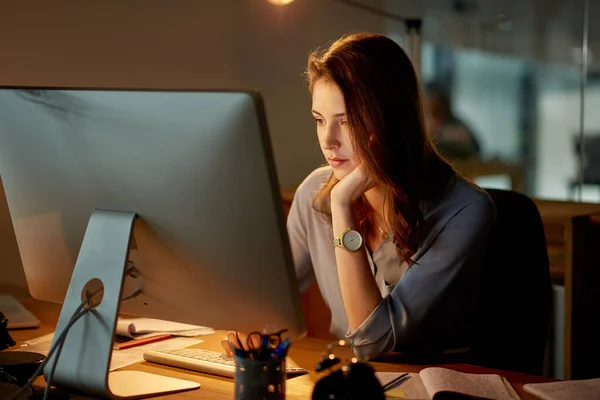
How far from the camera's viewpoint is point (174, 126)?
3.69ft

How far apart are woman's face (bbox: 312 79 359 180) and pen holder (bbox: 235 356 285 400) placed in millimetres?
681

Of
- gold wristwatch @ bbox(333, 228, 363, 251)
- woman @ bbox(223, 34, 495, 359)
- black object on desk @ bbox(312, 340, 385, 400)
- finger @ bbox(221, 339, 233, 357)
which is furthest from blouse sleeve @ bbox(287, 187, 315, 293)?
black object on desk @ bbox(312, 340, 385, 400)

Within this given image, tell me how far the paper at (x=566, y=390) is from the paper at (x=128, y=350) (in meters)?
0.66

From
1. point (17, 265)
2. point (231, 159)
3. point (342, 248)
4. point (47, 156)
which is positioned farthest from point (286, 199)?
point (231, 159)

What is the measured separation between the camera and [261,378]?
114cm

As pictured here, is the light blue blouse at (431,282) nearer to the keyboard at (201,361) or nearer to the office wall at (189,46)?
the keyboard at (201,361)

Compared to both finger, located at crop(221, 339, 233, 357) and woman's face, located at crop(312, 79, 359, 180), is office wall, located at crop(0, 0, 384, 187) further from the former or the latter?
finger, located at crop(221, 339, 233, 357)

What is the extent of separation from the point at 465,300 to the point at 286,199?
1.18 m

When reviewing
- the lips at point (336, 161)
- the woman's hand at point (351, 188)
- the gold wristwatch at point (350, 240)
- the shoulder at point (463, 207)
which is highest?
the lips at point (336, 161)

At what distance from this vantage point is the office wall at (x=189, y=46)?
6.88ft

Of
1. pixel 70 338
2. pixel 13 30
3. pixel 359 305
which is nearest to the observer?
pixel 70 338

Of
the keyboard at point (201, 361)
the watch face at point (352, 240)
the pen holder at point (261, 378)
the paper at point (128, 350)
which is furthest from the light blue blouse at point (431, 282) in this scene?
the pen holder at point (261, 378)

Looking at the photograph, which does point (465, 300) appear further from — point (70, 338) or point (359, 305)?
point (70, 338)

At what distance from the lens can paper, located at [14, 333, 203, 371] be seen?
1.51m
